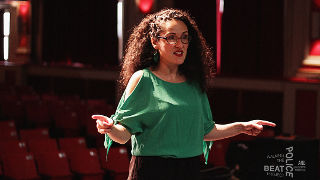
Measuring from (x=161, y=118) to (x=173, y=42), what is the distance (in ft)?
0.91

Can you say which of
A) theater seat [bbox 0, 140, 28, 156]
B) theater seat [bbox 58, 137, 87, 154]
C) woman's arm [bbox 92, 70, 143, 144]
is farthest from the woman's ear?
theater seat [bbox 58, 137, 87, 154]

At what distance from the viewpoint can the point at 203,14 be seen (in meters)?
8.93

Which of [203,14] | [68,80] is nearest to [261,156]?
[203,14]

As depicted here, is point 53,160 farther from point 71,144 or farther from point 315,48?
point 315,48

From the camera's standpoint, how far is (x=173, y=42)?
6.72ft

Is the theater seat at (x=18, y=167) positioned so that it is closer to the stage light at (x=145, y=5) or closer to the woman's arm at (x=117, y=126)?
the woman's arm at (x=117, y=126)

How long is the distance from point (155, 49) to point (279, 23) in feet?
20.4

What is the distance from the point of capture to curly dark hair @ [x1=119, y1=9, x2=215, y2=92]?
210cm

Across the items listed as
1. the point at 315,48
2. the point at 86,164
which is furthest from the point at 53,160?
the point at 315,48

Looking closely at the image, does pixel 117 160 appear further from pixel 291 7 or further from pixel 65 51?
pixel 65 51

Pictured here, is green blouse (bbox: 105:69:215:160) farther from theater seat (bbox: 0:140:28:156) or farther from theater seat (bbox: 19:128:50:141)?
theater seat (bbox: 19:128:50:141)

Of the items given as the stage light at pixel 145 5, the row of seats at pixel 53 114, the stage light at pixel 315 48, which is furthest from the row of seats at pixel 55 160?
the stage light at pixel 145 5

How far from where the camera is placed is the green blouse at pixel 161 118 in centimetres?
199

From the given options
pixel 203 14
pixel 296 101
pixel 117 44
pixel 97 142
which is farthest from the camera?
pixel 117 44
